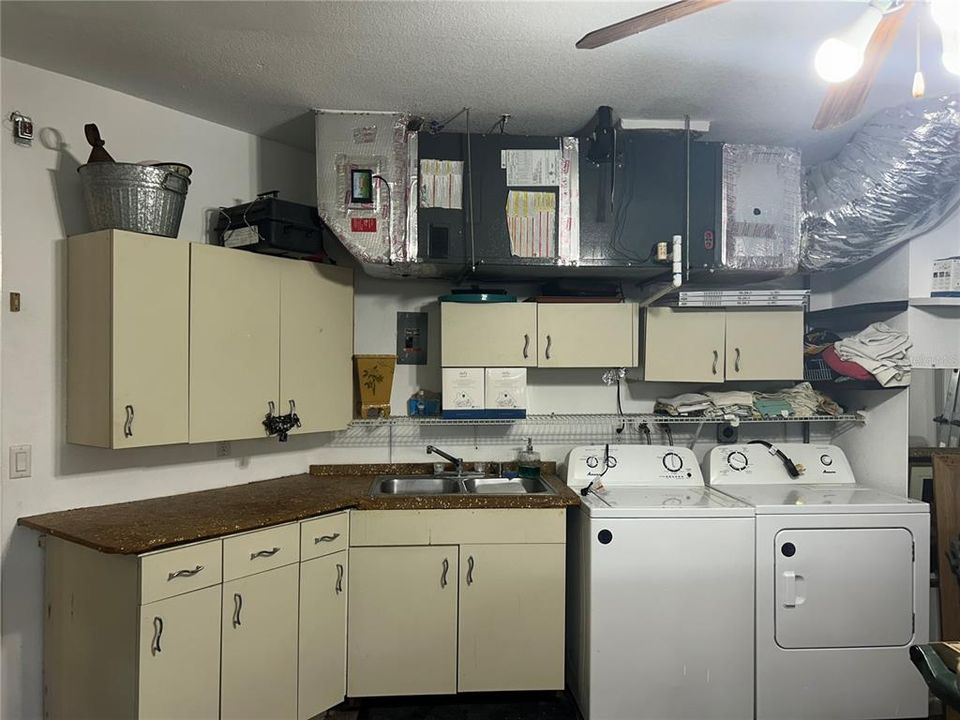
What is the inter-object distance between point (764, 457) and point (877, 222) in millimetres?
1243

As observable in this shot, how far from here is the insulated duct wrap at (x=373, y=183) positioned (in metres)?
2.50

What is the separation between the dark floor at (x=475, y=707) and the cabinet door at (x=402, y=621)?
0.33 feet

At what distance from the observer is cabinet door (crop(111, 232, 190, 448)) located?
2.07 meters

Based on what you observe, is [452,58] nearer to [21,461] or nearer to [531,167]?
[531,167]

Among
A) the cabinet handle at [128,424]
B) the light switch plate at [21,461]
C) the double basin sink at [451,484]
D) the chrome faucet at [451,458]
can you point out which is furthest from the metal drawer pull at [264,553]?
the chrome faucet at [451,458]

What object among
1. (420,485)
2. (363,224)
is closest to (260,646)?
(420,485)

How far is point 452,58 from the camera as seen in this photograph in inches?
82.6

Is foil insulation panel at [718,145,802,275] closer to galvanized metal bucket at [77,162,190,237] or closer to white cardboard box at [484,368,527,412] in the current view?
white cardboard box at [484,368,527,412]

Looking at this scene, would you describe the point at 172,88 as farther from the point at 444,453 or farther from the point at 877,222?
the point at 877,222

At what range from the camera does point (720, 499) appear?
8.50ft

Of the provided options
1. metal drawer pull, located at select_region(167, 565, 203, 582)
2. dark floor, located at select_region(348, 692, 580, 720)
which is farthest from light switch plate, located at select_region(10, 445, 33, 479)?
dark floor, located at select_region(348, 692, 580, 720)

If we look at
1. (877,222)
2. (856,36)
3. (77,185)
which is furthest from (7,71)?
(877,222)

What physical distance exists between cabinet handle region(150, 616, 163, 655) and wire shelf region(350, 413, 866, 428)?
1258mm

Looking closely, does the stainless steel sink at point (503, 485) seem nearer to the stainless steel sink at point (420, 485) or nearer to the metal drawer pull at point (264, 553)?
the stainless steel sink at point (420, 485)
